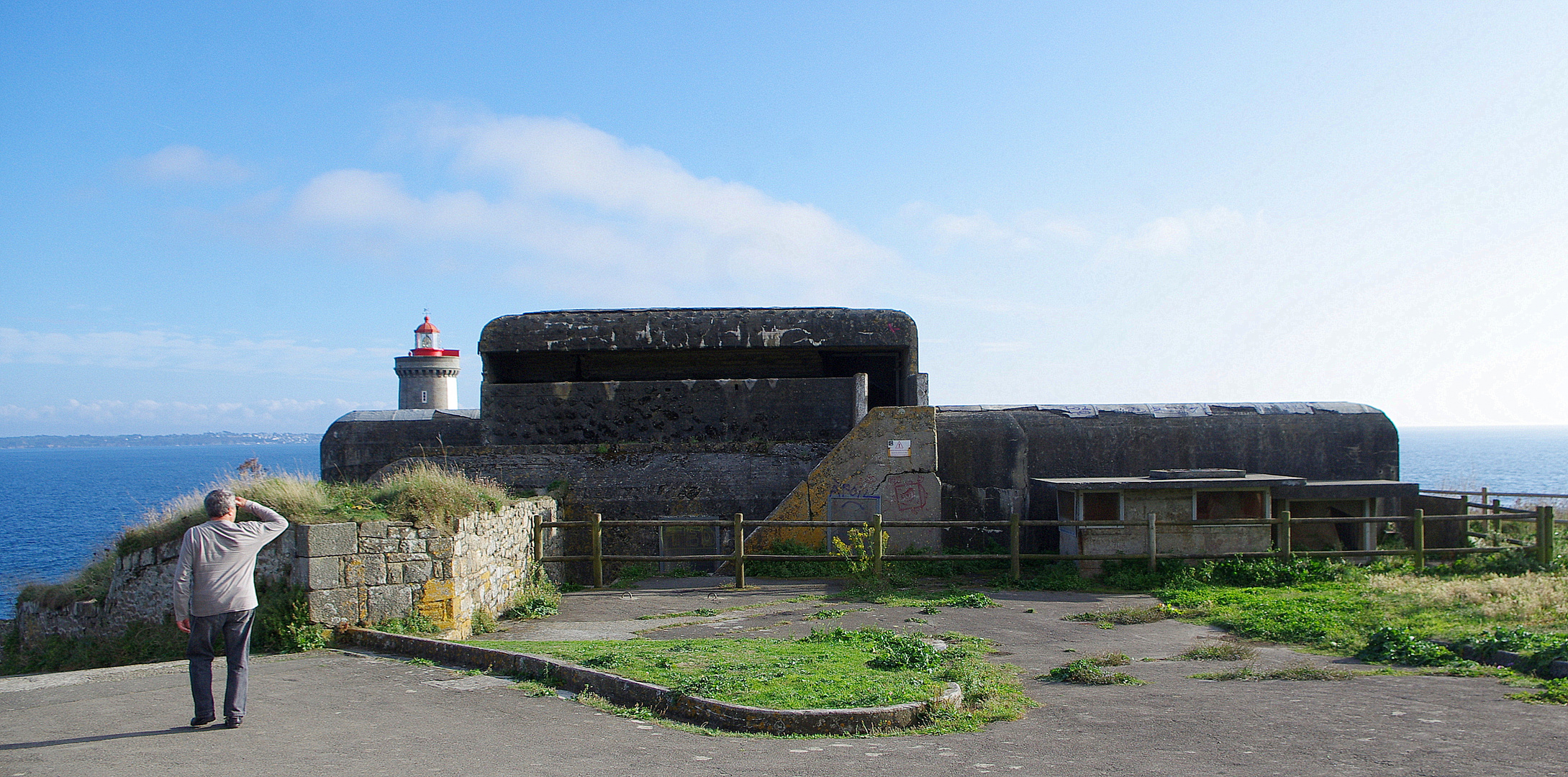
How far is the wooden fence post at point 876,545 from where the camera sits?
13320 mm

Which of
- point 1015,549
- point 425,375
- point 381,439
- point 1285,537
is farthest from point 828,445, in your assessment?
point 425,375

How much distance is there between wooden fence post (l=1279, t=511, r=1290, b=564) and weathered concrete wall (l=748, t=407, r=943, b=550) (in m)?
4.82

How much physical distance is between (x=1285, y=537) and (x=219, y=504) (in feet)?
41.6

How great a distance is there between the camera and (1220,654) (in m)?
8.63

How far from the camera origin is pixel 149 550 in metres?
9.61

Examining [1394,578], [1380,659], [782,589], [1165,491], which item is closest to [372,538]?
[782,589]

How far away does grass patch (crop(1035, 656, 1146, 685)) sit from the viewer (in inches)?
299

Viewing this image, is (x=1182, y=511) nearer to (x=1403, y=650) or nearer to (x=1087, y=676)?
(x=1403, y=650)

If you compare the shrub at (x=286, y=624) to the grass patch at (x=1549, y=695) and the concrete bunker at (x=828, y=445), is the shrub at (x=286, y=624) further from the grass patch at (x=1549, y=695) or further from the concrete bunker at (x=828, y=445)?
the grass patch at (x=1549, y=695)

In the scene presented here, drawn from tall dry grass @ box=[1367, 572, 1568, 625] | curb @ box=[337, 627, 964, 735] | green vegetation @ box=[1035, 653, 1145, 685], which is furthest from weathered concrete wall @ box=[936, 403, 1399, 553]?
curb @ box=[337, 627, 964, 735]

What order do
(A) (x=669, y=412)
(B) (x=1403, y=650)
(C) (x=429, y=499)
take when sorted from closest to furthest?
(B) (x=1403, y=650) < (C) (x=429, y=499) < (A) (x=669, y=412)

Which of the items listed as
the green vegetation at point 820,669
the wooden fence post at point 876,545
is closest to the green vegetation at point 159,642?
the green vegetation at point 820,669

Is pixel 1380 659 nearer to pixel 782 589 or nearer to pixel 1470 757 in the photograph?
pixel 1470 757

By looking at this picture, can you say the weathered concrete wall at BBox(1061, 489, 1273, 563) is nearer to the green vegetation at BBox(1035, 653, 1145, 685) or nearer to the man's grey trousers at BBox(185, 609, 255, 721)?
the green vegetation at BBox(1035, 653, 1145, 685)
